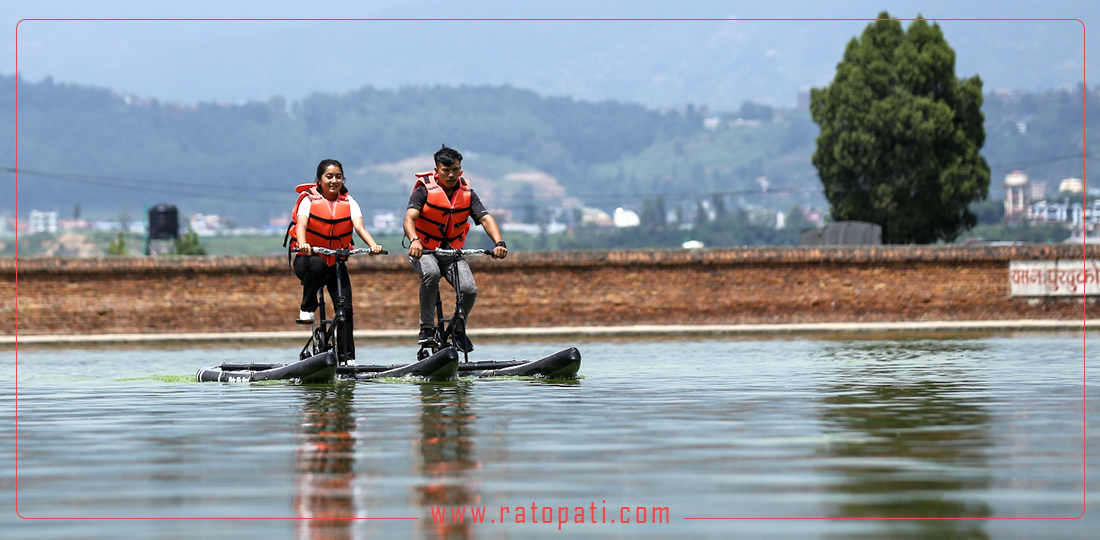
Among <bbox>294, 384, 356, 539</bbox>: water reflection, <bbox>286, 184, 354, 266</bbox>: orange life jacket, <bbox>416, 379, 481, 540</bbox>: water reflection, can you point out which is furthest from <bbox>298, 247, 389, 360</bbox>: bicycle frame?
<bbox>294, 384, 356, 539</bbox>: water reflection

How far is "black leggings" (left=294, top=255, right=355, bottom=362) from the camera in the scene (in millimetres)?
11742

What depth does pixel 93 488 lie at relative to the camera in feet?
17.5

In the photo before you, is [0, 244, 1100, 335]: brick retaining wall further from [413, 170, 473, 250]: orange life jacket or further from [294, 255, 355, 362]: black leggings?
[413, 170, 473, 250]: orange life jacket

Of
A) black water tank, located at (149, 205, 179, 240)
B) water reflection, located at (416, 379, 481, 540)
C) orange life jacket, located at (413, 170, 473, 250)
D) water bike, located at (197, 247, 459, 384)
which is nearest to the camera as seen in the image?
water reflection, located at (416, 379, 481, 540)

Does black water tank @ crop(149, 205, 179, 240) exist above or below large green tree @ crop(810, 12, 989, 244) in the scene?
below

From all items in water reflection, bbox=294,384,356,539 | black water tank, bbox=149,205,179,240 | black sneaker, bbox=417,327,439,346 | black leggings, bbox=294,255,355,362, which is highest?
black water tank, bbox=149,205,179,240

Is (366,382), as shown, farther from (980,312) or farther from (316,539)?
(980,312)

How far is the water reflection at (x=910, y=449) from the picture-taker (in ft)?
14.9

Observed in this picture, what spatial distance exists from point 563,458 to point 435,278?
5630mm

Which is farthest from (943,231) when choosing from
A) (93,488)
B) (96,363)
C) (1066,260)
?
(93,488)

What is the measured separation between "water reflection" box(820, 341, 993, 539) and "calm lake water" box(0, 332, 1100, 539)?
17mm

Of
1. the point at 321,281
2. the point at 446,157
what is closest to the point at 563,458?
the point at 446,157

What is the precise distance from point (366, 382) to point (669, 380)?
2.36 m

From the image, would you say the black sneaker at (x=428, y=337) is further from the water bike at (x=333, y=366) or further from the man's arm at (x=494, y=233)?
the man's arm at (x=494, y=233)
